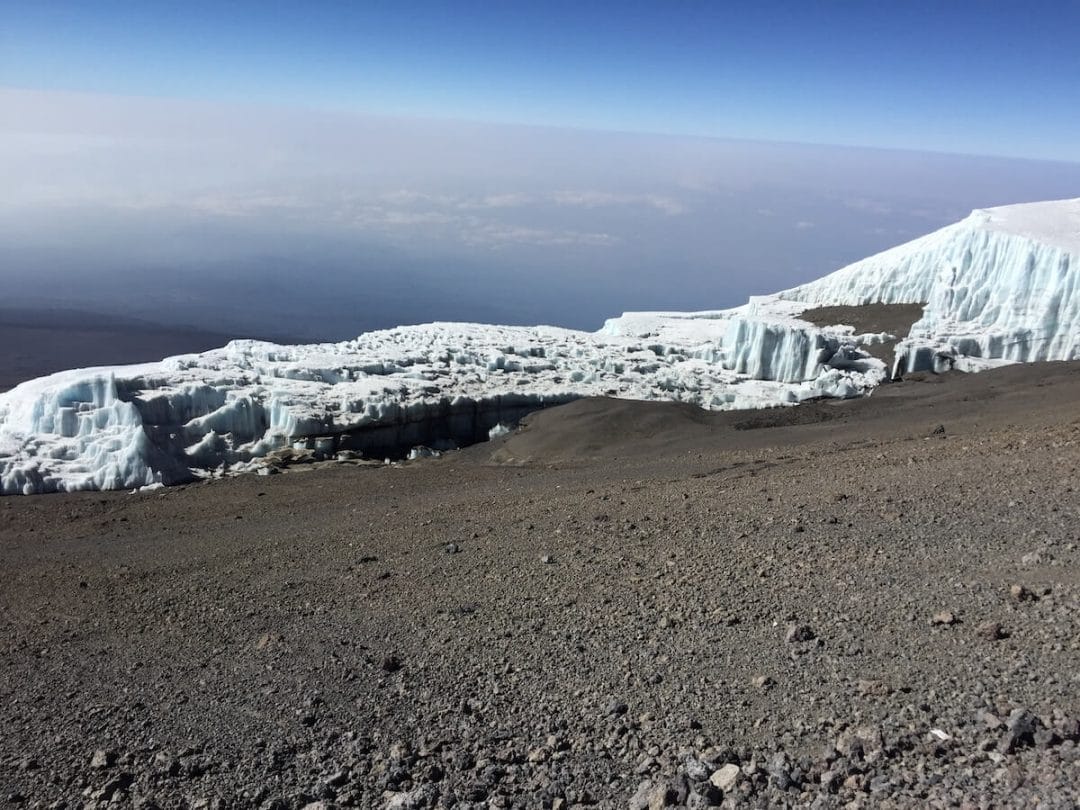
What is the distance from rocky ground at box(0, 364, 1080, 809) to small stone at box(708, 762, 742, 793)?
0.6 inches

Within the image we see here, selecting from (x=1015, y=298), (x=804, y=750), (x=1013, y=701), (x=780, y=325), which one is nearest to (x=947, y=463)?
(x=1013, y=701)

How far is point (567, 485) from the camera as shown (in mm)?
15688

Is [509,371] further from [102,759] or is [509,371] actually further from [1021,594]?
[102,759]

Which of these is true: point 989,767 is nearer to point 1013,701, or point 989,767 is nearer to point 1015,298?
point 1013,701

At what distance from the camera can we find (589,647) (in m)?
7.48

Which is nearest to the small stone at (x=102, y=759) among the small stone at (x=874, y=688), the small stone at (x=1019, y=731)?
the small stone at (x=874, y=688)

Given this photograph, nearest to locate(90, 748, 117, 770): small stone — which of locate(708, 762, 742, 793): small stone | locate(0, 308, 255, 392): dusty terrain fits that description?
locate(708, 762, 742, 793): small stone

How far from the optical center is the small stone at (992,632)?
6387 mm

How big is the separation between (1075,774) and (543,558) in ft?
21.6

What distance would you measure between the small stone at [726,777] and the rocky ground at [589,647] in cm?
1

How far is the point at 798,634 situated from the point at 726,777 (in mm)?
2285

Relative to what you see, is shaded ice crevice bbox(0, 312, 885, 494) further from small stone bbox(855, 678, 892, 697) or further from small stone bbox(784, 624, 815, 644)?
small stone bbox(855, 678, 892, 697)

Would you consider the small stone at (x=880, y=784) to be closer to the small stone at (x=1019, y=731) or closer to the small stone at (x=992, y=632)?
the small stone at (x=1019, y=731)

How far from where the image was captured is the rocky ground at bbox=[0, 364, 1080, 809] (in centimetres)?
534
